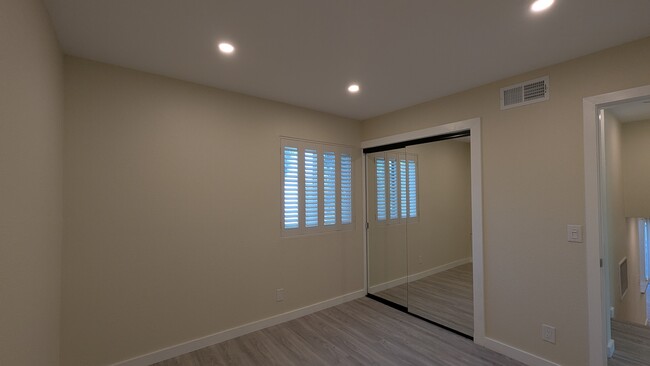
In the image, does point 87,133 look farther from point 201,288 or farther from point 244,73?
point 201,288

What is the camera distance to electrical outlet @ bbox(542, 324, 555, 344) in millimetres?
2221

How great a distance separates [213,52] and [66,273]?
79.1 inches

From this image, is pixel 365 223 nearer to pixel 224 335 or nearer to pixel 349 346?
pixel 349 346

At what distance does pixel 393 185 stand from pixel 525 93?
1.95 m

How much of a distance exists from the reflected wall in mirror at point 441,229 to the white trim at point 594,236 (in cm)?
165

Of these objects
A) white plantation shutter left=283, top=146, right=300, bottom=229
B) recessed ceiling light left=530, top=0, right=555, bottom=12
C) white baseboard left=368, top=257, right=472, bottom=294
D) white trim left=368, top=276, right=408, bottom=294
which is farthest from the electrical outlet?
white plantation shutter left=283, top=146, right=300, bottom=229

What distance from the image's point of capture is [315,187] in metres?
3.45

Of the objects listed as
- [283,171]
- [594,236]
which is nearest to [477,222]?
[594,236]

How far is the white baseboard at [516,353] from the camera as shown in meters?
2.28

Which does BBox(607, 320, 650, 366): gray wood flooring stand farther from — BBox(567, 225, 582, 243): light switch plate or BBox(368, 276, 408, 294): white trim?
BBox(368, 276, 408, 294): white trim

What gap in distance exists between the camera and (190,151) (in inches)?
103

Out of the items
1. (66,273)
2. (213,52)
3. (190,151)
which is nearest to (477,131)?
(213,52)

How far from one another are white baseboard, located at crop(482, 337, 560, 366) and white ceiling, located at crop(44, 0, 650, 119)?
2.47 m

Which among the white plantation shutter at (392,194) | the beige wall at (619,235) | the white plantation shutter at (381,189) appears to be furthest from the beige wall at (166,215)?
the beige wall at (619,235)
